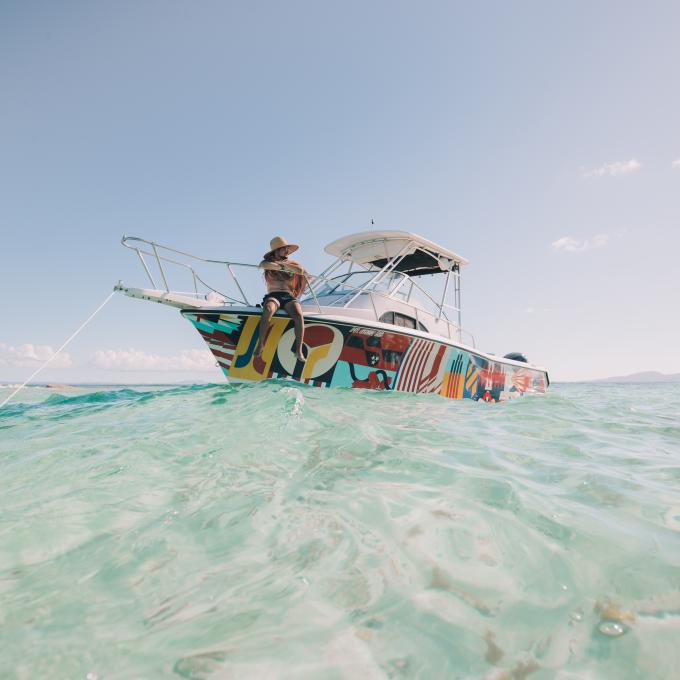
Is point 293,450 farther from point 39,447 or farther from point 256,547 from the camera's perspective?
point 39,447

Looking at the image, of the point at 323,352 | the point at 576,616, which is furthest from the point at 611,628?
the point at 323,352

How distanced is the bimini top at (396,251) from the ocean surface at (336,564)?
585 cm

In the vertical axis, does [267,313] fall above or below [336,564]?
above

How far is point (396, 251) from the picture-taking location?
7.94 m

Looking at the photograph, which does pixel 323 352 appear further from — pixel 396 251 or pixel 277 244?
pixel 396 251

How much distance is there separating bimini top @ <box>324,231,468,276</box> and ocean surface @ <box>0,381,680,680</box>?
5.85 metres

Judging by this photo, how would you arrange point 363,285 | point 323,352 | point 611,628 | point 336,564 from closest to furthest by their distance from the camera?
point 611,628
point 336,564
point 323,352
point 363,285

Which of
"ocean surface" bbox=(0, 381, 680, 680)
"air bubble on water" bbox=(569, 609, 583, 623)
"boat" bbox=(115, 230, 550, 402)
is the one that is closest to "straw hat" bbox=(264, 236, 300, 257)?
"boat" bbox=(115, 230, 550, 402)

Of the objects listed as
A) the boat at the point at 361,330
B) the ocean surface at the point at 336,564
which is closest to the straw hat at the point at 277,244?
the boat at the point at 361,330

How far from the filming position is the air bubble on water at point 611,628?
0.88 m

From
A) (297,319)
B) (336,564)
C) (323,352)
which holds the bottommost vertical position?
(336,564)

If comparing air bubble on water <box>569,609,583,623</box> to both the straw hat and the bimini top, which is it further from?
the bimini top

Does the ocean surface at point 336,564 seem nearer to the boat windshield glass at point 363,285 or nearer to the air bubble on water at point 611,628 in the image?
the air bubble on water at point 611,628

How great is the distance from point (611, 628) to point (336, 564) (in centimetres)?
71
